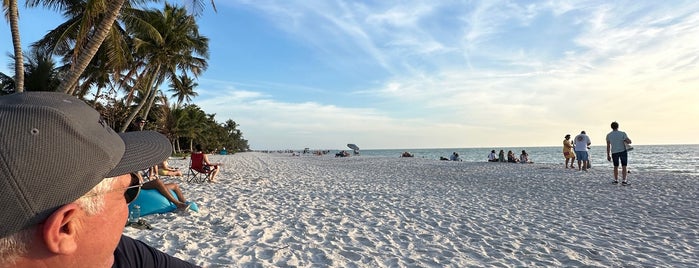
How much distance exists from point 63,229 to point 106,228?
0.12 meters

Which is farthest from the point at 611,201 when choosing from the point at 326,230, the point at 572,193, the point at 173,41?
the point at 173,41

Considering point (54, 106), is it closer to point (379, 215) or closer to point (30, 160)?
point (30, 160)

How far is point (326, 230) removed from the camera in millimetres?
4887

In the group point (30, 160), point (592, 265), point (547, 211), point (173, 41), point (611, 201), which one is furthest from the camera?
point (173, 41)

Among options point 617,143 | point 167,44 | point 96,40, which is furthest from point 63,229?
point 167,44

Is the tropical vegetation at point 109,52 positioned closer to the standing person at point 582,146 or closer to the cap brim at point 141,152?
the cap brim at point 141,152

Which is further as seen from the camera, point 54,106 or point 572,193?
point 572,193

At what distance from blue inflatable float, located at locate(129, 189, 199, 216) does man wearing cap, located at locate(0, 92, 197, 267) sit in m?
4.71

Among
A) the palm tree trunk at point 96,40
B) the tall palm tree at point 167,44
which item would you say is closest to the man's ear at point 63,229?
the palm tree trunk at point 96,40

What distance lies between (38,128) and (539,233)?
5.37 metres

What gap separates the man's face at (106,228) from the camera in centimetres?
83

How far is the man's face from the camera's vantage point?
825mm

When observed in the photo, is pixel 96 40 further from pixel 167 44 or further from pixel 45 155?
pixel 167 44

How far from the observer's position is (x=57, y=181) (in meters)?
0.71
